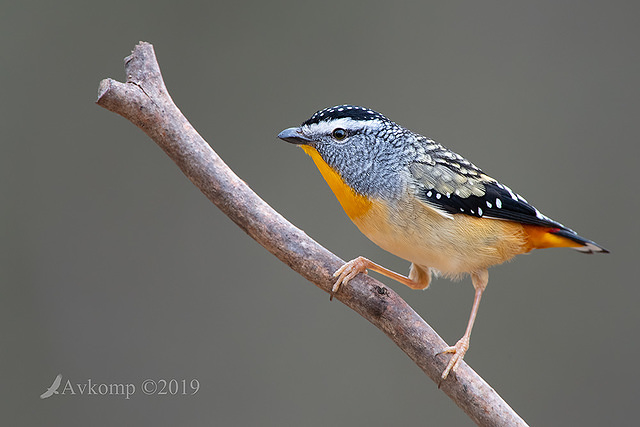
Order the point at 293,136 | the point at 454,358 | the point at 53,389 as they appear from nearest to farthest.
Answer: the point at 454,358 → the point at 293,136 → the point at 53,389

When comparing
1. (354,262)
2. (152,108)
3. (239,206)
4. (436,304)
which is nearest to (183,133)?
(152,108)

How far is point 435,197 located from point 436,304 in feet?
6.13

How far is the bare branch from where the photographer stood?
2367 millimetres

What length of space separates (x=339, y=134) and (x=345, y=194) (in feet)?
0.82

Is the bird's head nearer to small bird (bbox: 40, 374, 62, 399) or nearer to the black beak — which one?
the black beak

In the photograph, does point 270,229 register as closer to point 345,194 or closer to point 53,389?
point 345,194

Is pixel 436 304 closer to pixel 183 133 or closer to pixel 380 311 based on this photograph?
pixel 380 311

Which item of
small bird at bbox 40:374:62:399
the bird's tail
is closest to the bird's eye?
the bird's tail

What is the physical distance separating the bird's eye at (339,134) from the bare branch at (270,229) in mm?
421

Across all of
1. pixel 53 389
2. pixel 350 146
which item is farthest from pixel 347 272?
pixel 53 389

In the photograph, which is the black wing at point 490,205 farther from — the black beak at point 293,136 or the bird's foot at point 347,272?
the black beak at point 293,136

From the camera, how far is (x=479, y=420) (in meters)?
2.31

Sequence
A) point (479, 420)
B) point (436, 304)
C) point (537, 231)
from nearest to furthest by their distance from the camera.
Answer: point (479, 420) → point (537, 231) → point (436, 304)

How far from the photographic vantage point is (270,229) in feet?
8.23
